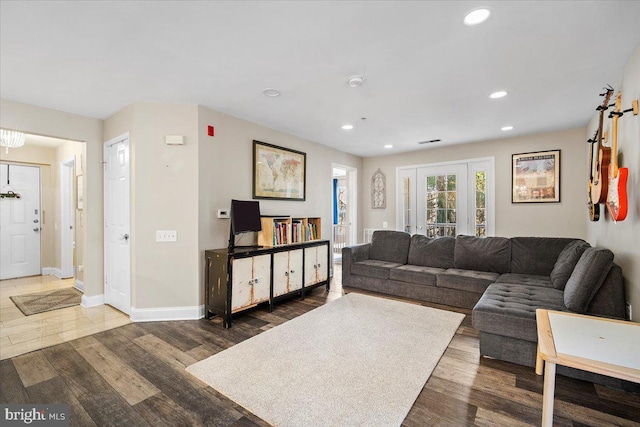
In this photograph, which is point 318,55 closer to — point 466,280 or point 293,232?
point 293,232

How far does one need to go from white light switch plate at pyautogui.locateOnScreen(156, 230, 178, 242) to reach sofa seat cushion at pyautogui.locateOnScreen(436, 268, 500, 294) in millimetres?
3405

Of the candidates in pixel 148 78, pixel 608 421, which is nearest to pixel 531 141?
pixel 608 421

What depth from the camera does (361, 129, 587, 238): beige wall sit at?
14.3 ft

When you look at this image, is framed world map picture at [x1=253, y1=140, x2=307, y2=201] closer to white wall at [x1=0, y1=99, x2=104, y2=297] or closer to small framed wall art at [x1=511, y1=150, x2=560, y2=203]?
white wall at [x1=0, y1=99, x2=104, y2=297]

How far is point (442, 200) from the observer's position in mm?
5562

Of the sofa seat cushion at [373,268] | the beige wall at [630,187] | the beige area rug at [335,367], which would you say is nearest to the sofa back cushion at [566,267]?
the beige wall at [630,187]

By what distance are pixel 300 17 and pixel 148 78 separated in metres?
1.74

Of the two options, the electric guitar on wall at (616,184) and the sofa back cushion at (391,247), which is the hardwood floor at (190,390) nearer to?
the electric guitar on wall at (616,184)

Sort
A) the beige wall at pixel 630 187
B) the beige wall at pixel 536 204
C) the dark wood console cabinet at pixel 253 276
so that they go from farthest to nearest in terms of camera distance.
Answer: the beige wall at pixel 536 204, the dark wood console cabinet at pixel 253 276, the beige wall at pixel 630 187

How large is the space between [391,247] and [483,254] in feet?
4.43

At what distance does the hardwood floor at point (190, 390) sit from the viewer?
1746 millimetres

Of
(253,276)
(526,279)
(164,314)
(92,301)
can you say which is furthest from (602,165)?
(92,301)

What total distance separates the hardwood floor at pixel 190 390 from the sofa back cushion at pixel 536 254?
1631 mm

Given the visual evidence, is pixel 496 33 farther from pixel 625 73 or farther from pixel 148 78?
pixel 148 78
